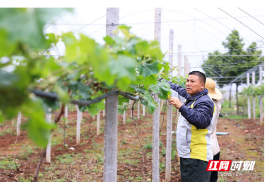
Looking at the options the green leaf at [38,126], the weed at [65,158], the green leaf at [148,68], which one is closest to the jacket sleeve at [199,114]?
the green leaf at [148,68]

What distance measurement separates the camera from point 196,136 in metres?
2.41

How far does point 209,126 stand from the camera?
2.47 metres

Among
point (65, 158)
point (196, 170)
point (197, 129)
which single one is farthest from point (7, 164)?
point (197, 129)

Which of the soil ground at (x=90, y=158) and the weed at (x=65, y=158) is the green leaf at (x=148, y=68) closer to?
the soil ground at (x=90, y=158)

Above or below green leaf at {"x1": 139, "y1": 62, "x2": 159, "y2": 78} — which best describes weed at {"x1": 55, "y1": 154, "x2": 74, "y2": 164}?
below

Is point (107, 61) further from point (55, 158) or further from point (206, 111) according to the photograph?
point (55, 158)

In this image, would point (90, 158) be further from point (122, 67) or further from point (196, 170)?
point (122, 67)

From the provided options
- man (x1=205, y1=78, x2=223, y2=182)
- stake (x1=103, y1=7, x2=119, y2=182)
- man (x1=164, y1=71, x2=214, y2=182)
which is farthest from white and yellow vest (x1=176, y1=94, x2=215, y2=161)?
stake (x1=103, y1=7, x2=119, y2=182)

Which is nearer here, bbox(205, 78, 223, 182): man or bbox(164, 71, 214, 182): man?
bbox(164, 71, 214, 182): man

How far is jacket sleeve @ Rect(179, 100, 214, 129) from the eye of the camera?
2188 millimetres

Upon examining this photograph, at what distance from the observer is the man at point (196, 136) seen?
2.29 meters

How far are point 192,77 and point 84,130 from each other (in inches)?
243

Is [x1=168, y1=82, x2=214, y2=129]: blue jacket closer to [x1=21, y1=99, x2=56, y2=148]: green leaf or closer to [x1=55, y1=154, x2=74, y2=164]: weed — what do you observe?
[x1=21, y1=99, x2=56, y2=148]: green leaf
